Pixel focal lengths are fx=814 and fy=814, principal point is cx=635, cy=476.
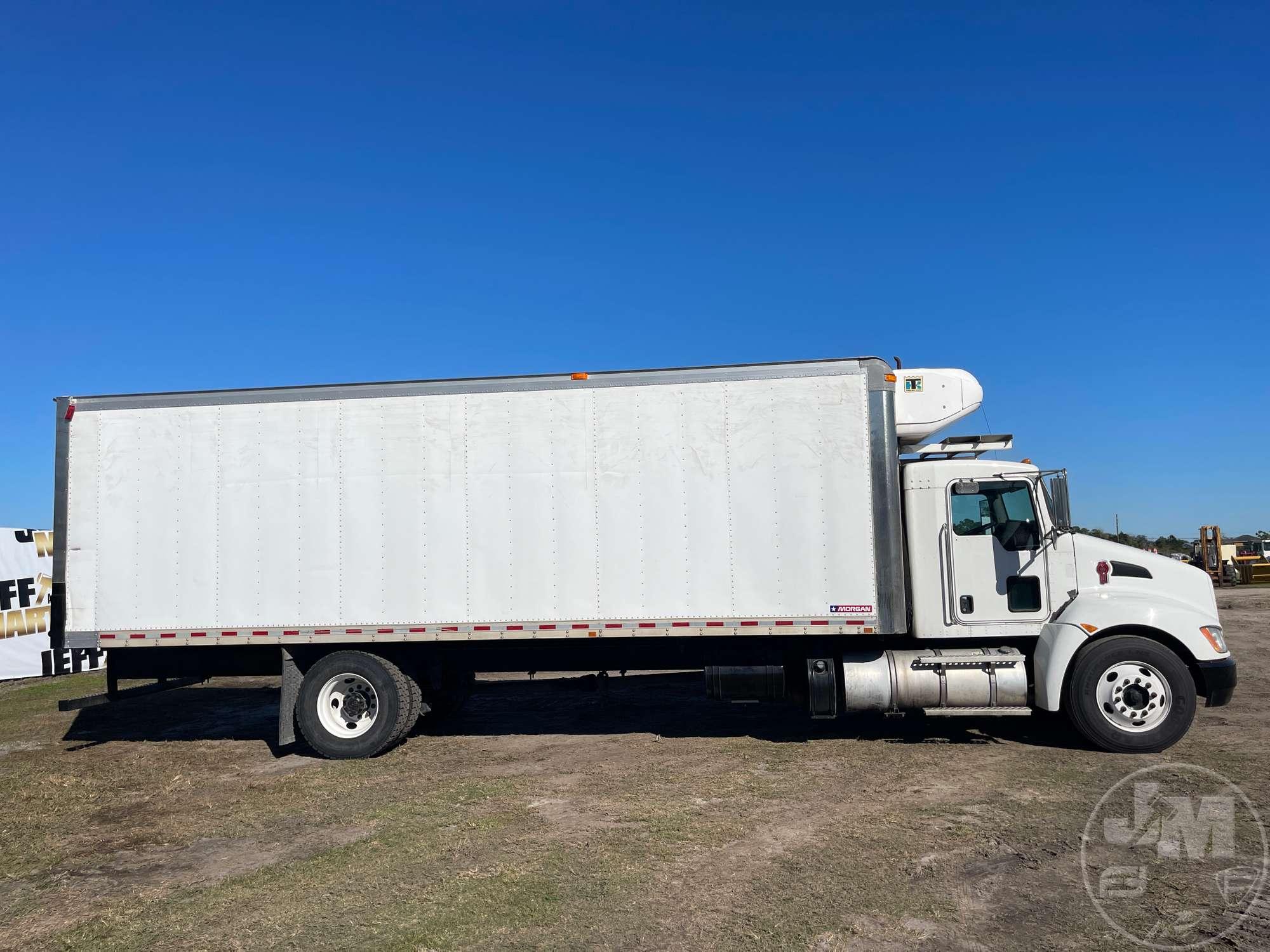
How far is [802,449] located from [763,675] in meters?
2.50

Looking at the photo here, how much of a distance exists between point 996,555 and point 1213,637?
217 centimetres

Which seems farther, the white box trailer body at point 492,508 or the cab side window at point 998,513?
the cab side window at point 998,513

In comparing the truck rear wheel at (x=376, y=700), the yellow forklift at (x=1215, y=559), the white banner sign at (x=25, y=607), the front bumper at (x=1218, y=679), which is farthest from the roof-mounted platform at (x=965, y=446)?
the yellow forklift at (x=1215, y=559)

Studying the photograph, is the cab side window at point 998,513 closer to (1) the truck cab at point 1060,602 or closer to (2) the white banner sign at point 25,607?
(1) the truck cab at point 1060,602

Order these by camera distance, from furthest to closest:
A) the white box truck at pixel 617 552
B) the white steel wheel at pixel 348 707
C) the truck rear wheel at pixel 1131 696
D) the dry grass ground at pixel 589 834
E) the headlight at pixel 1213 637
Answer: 1. the white steel wheel at pixel 348 707
2. the white box truck at pixel 617 552
3. the headlight at pixel 1213 637
4. the truck rear wheel at pixel 1131 696
5. the dry grass ground at pixel 589 834

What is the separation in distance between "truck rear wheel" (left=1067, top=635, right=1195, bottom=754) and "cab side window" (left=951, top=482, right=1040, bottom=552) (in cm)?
139

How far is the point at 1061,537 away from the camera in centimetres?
866

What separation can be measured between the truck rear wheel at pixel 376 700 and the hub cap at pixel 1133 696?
733 centimetres

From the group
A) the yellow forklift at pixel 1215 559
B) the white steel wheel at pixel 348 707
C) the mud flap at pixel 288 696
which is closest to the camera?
the mud flap at pixel 288 696

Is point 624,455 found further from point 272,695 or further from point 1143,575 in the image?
point 272,695

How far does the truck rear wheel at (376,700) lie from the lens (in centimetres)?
899

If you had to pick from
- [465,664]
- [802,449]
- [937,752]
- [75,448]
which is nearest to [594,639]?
[465,664]

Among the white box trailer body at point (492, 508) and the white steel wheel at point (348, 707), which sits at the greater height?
the white box trailer body at point (492, 508)

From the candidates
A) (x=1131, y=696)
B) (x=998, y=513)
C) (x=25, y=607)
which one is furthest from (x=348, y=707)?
(x=25, y=607)
